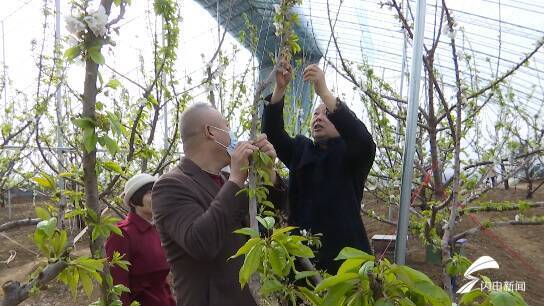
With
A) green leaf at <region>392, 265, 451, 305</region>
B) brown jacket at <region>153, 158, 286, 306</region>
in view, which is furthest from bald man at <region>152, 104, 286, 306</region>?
green leaf at <region>392, 265, 451, 305</region>

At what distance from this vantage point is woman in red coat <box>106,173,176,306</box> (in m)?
2.44

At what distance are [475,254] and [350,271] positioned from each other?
23.6ft

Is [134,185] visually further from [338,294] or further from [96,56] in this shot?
[338,294]

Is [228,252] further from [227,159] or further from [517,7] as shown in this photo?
[517,7]

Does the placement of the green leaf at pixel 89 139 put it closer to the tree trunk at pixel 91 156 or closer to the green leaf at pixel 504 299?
the tree trunk at pixel 91 156

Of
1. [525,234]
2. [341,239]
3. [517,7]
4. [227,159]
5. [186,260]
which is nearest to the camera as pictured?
[186,260]

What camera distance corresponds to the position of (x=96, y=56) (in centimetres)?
108

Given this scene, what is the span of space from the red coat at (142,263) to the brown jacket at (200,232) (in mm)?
826

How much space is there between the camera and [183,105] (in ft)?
10.7

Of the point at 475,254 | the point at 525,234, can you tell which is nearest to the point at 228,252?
the point at 475,254

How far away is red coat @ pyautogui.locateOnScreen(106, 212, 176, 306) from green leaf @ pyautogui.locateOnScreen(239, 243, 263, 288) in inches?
62.3

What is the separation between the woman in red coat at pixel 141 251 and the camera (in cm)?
244

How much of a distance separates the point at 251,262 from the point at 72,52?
2.06 feet

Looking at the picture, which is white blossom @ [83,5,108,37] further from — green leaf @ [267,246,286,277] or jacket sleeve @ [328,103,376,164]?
jacket sleeve @ [328,103,376,164]
